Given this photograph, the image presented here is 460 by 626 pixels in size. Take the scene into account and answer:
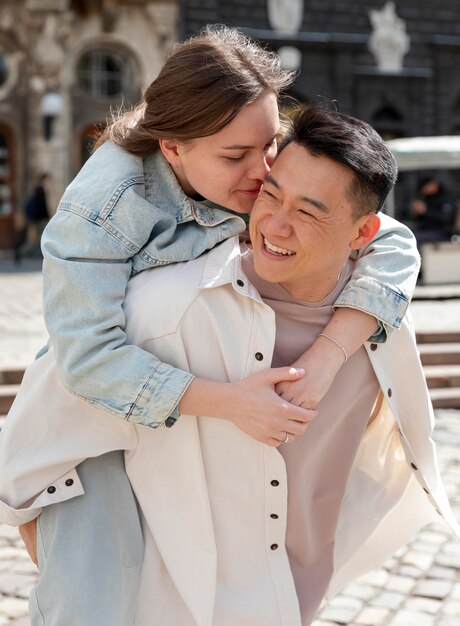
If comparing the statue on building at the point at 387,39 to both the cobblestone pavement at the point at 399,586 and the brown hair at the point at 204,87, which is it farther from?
the brown hair at the point at 204,87

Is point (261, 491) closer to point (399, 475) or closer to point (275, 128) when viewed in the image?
point (399, 475)

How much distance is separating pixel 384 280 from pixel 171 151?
584mm

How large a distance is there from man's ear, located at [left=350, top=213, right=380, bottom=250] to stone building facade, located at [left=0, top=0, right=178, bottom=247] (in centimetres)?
1914

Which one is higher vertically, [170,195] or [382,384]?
[170,195]

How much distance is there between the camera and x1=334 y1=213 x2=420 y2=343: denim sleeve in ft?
7.80

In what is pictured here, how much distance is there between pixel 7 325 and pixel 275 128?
8.10 meters

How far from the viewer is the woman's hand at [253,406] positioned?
2113 mm

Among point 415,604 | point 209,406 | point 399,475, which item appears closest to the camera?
point 209,406

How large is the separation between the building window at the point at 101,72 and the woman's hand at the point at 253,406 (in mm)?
20624

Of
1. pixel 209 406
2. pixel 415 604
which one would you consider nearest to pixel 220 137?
pixel 209 406

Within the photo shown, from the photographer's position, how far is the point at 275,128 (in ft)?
7.63

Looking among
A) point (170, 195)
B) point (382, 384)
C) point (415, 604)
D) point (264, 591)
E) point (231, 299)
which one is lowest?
point (415, 604)

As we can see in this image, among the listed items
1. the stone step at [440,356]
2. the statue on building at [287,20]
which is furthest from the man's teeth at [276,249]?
the statue on building at [287,20]

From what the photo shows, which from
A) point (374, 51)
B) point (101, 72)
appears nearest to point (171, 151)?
point (101, 72)
